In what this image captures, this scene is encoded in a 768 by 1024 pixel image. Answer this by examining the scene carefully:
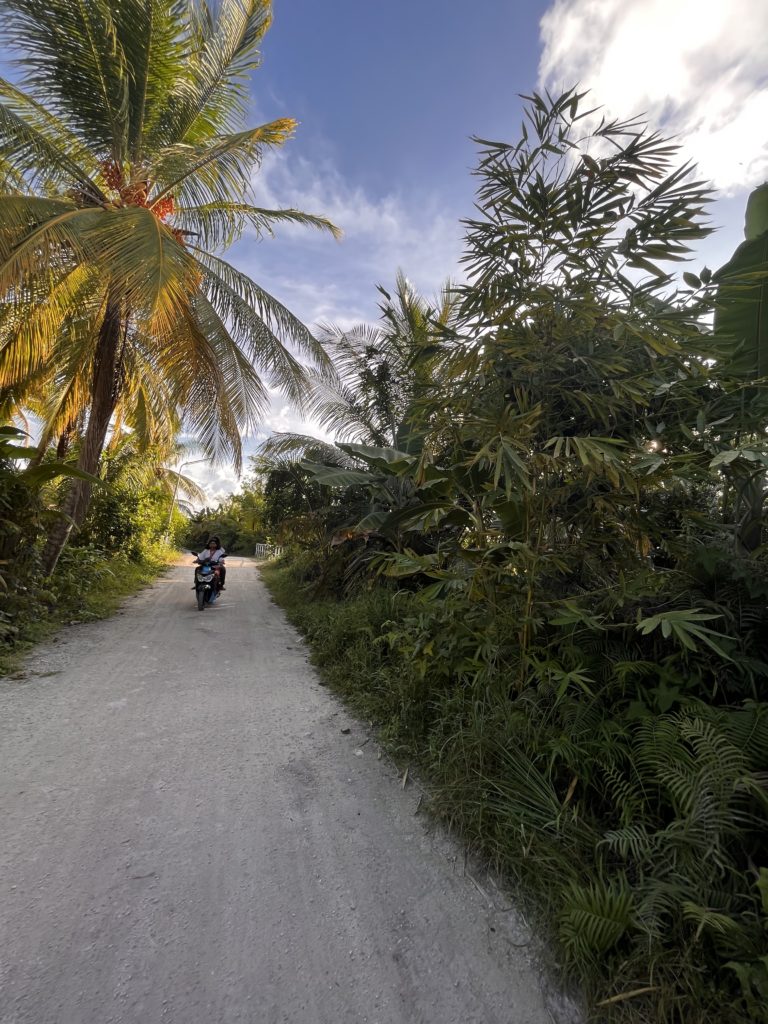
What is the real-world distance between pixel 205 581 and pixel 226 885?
258 inches

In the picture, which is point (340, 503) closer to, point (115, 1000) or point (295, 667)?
point (295, 667)

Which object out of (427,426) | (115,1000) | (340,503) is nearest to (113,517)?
(340,503)

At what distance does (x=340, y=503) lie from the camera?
826cm

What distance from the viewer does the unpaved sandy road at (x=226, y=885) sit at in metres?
1.42

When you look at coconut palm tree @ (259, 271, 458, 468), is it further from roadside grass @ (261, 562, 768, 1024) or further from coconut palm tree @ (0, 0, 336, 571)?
roadside grass @ (261, 562, 768, 1024)

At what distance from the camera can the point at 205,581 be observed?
7934 mm

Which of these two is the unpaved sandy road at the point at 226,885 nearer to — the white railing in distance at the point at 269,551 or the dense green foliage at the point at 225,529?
the white railing in distance at the point at 269,551

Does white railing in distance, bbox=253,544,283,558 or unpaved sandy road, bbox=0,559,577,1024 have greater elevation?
white railing in distance, bbox=253,544,283,558

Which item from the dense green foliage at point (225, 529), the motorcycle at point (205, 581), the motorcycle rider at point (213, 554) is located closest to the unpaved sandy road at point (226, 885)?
the motorcycle at point (205, 581)

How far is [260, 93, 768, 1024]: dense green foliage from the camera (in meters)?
1.69

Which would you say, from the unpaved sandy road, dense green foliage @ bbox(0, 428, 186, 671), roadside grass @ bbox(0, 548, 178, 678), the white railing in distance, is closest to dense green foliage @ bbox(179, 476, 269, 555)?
the white railing in distance

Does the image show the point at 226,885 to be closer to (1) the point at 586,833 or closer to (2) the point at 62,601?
(1) the point at 586,833

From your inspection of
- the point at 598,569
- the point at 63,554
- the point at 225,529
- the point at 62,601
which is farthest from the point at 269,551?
the point at 598,569

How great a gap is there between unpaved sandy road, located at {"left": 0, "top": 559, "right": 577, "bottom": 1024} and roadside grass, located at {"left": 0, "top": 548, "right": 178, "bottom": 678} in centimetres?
138
